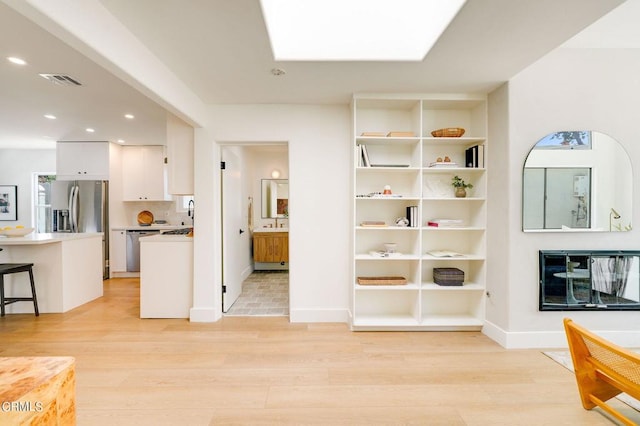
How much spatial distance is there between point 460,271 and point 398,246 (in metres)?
0.67

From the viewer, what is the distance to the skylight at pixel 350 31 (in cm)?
220

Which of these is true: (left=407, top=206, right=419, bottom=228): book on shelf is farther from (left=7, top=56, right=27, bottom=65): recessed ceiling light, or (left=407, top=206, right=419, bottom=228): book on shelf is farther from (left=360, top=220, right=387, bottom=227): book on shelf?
(left=7, top=56, right=27, bottom=65): recessed ceiling light

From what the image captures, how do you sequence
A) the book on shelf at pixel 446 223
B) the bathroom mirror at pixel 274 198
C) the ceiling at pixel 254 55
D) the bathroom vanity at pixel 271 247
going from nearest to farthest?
the ceiling at pixel 254 55 → the book on shelf at pixel 446 223 → the bathroom vanity at pixel 271 247 → the bathroom mirror at pixel 274 198

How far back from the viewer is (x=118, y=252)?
5.45 meters

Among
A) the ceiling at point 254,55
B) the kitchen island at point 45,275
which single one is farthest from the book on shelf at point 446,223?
the kitchen island at point 45,275

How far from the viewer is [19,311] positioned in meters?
3.56

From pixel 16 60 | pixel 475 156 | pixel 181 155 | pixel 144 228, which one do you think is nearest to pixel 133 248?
pixel 144 228

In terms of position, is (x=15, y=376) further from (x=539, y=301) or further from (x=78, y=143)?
(x=78, y=143)

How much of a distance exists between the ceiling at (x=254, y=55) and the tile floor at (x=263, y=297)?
2443mm

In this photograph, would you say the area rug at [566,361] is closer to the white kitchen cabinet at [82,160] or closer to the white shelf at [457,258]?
the white shelf at [457,258]

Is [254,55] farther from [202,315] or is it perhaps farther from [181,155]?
[202,315]

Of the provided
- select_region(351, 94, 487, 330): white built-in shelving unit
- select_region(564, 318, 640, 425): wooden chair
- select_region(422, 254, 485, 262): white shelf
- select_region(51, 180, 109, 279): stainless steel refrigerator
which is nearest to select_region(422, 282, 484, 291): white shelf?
select_region(351, 94, 487, 330): white built-in shelving unit

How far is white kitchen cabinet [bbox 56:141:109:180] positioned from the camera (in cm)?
529

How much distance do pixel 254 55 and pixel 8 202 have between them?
7.25 meters
